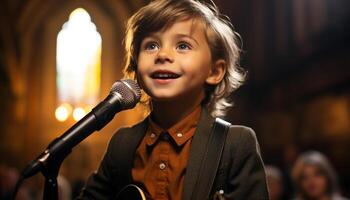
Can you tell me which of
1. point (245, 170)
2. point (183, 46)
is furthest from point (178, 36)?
point (245, 170)

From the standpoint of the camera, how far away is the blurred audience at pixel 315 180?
3953 mm

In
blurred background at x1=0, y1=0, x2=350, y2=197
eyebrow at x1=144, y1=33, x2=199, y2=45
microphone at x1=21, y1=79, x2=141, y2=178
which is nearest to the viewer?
microphone at x1=21, y1=79, x2=141, y2=178

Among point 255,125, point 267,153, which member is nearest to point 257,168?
point 267,153

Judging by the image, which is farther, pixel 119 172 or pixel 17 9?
pixel 17 9

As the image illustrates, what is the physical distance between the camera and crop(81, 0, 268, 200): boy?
1.39 metres

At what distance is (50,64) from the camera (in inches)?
523

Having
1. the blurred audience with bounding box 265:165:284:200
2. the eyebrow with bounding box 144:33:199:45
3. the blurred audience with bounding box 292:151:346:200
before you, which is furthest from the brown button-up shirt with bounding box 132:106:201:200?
the blurred audience with bounding box 265:165:284:200

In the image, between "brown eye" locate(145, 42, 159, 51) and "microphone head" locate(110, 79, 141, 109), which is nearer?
"microphone head" locate(110, 79, 141, 109)

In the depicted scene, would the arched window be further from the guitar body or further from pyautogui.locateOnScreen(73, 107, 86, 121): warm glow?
the guitar body

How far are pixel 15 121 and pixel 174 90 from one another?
38.8 feet

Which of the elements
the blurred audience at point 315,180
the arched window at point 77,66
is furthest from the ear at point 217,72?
the arched window at point 77,66

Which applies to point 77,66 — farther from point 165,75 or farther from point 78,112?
point 165,75

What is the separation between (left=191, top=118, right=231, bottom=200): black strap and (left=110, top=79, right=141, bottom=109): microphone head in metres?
0.24

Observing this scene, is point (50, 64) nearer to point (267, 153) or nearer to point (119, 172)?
Result: point (267, 153)
